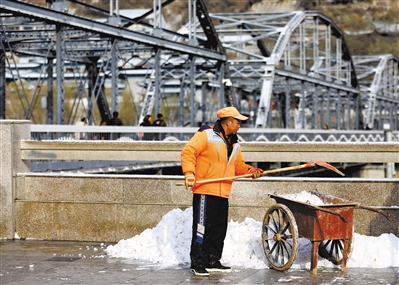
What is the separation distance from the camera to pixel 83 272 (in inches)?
394

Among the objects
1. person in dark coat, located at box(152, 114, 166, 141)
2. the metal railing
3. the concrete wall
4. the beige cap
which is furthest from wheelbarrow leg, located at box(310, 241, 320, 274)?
person in dark coat, located at box(152, 114, 166, 141)

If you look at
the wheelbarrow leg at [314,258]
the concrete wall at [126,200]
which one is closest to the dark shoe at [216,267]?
the wheelbarrow leg at [314,258]

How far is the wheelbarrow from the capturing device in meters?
9.38

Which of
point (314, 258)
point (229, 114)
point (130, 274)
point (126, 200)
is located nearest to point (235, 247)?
point (314, 258)

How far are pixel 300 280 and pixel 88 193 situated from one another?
4.24 m

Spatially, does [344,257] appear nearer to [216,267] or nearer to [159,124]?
[216,267]

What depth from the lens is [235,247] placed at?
34.8 ft

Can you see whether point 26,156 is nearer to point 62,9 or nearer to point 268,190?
point 268,190

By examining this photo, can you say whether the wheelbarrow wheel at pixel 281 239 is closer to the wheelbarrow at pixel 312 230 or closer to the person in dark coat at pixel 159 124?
the wheelbarrow at pixel 312 230

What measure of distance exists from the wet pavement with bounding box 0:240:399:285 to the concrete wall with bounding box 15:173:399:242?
1.16 metres

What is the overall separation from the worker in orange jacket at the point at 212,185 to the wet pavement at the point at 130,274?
10.2 inches

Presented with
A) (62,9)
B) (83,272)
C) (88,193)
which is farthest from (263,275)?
(62,9)

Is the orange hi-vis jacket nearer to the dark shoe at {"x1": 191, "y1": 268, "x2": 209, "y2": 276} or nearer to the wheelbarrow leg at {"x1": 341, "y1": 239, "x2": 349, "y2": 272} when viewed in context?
the dark shoe at {"x1": 191, "y1": 268, "x2": 209, "y2": 276}

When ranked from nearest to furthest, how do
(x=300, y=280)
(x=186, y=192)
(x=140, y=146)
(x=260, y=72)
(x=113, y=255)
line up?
1. (x=300, y=280)
2. (x=113, y=255)
3. (x=186, y=192)
4. (x=140, y=146)
5. (x=260, y=72)
